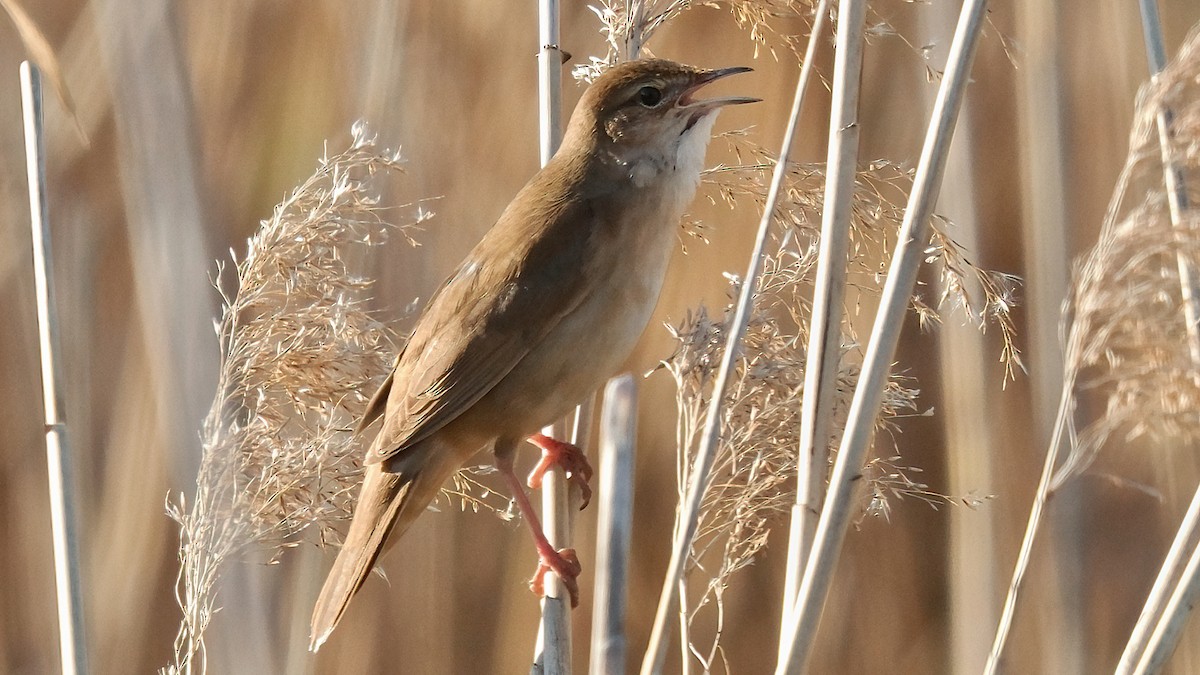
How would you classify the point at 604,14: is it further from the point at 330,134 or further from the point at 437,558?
the point at 437,558

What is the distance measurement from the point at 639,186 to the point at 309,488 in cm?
77

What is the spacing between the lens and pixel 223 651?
2.46 metres

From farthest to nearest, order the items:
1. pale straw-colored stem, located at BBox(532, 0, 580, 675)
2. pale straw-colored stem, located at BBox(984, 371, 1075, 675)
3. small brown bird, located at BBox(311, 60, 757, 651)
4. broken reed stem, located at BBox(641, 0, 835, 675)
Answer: small brown bird, located at BBox(311, 60, 757, 651) → pale straw-colored stem, located at BBox(532, 0, 580, 675) → broken reed stem, located at BBox(641, 0, 835, 675) → pale straw-colored stem, located at BBox(984, 371, 1075, 675)

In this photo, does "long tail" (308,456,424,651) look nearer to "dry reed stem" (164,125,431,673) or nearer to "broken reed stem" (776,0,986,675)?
"dry reed stem" (164,125,431,673)

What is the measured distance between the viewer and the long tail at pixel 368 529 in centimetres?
170

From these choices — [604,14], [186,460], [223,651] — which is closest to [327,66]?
[186,460]

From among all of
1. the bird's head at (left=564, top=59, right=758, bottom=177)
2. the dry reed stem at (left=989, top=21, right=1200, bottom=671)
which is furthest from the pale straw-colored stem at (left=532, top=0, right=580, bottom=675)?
the dry reed stem at (left=989, top=21, right=1200, bottom=671)

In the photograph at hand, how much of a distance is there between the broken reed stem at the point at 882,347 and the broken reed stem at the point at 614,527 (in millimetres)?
270

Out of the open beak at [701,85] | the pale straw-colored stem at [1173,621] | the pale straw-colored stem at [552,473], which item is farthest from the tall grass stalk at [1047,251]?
the pale straw-colored stem at [1173,621]

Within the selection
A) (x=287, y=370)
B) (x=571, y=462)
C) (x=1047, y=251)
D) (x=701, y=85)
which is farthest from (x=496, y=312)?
(x=1047, y=251)

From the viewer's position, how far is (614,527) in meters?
1.58

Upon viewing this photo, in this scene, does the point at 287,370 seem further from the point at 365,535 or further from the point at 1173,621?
the point at 1173,621

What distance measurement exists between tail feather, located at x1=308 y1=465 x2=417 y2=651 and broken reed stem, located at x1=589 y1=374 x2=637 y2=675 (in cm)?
35

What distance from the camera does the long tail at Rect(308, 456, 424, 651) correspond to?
5.58 ft
